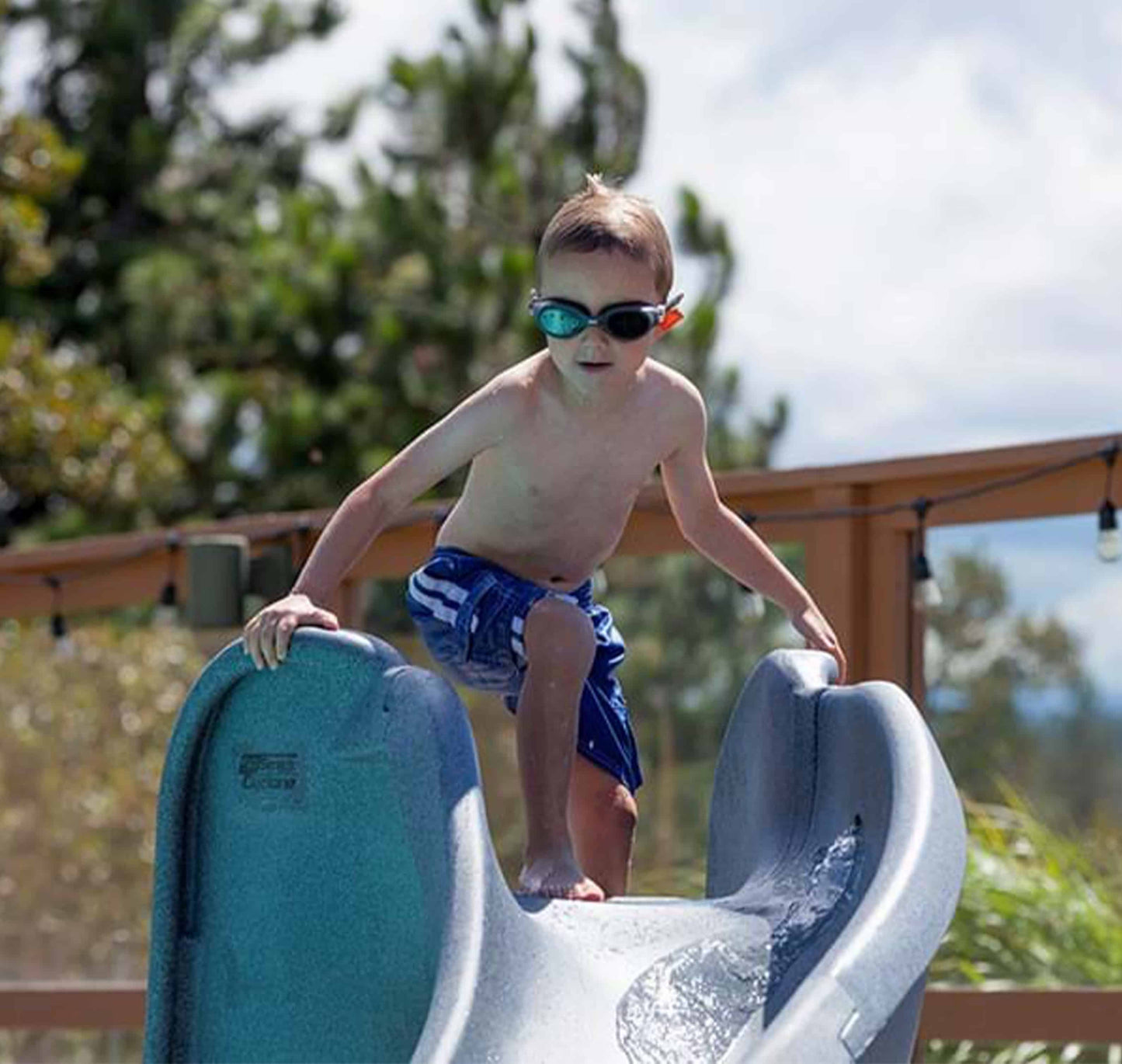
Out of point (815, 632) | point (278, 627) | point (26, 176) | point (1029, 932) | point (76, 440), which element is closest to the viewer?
point (278, 627)

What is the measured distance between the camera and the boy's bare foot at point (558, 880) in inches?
128

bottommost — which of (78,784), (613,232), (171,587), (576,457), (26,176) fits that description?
(78,784)

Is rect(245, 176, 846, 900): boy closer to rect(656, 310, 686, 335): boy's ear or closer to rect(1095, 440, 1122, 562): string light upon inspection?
rect(656, 310, 686, 335): boy's ear

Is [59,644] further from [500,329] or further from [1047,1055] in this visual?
[500,329]

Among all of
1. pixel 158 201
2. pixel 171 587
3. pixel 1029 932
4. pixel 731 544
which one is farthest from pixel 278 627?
pixel 158 201

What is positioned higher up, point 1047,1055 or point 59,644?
point 59,644

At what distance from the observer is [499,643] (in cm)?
343

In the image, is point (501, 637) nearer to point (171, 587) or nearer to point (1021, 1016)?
point (1021, 1016)

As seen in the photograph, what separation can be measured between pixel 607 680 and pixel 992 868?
3.63 metres

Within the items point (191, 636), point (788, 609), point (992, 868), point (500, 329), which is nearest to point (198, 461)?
point (500, 329)

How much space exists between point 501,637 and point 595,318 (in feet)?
1.46

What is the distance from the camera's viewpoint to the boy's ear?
3.39 metres

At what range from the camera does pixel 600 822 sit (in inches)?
139

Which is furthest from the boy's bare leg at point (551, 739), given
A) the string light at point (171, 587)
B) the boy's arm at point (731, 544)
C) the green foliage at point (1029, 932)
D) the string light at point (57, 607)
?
the string light at point (57, 607)
